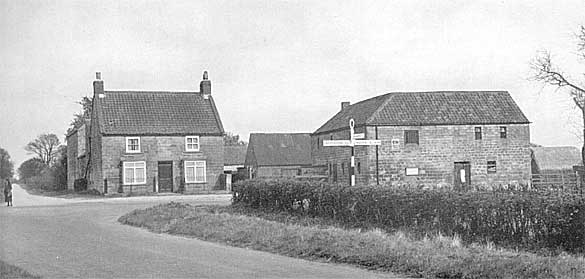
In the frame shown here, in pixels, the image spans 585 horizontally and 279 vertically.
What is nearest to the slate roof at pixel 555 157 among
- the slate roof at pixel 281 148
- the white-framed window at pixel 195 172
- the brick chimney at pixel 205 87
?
the slate roof at pixel 281 148

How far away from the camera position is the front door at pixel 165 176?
52.2m

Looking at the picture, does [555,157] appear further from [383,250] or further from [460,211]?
[383,250]

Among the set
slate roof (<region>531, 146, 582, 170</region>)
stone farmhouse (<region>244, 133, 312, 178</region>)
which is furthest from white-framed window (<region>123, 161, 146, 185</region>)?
slate roof (<region>531, 146, 582, 170</region>)

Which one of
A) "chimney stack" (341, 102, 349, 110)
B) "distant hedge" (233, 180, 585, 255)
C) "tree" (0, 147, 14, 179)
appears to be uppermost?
"chimney stack" (341, 102, 349, 110)

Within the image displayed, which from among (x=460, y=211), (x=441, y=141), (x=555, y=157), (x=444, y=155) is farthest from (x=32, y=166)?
(x=460, y=211)

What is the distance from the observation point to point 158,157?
52.3 m

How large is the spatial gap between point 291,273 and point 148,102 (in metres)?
44.3

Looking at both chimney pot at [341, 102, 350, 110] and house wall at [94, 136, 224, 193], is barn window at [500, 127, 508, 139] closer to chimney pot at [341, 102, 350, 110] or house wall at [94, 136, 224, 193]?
chimney pot at [341, 102, 350, 110]

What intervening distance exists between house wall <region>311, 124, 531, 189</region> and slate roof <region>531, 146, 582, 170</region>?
25.6 meters

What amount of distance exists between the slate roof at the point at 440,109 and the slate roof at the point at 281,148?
87.8 feet

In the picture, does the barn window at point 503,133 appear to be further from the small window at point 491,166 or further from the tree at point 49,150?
the tree at point 49,150

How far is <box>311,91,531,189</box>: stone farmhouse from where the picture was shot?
47094 mm

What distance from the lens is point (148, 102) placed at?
181ft

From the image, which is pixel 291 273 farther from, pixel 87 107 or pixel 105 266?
pixel 87 107
